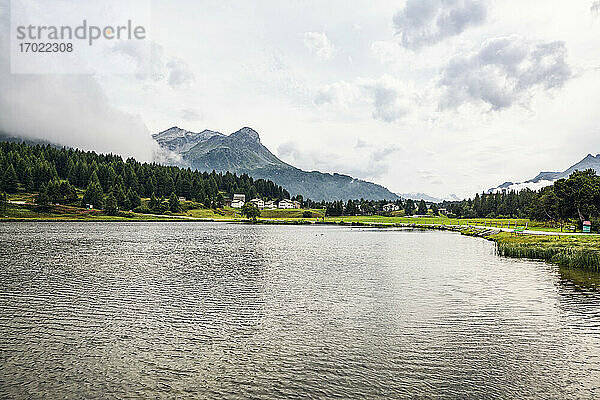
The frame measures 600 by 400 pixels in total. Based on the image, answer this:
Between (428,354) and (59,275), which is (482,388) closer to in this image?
(428,354)

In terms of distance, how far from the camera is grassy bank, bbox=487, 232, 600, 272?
51.0m

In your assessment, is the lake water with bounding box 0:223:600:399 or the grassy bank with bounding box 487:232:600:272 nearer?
the lake water with bounding box 0:223:600:399

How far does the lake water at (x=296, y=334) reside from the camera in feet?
58.2

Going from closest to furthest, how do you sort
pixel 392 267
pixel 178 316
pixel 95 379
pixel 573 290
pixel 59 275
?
pixel 95 379
pixel 178 316
pixel 573 290
pixel 59 275
pixel 392 267

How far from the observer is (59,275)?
44719mm

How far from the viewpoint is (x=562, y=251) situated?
57938 millimetres

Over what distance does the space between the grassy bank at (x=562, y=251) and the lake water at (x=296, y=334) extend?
6.36 meters

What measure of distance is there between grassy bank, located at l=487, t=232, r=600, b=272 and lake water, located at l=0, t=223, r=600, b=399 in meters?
6.36

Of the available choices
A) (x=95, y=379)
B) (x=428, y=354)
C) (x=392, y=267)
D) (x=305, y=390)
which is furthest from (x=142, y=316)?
(x=392, y=267)

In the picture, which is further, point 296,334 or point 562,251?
point 562,251

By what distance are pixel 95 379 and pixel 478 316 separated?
953 inches

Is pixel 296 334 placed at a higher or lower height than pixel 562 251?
lower

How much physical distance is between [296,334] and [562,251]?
1941 inches

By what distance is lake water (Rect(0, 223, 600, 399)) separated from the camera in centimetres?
1775
